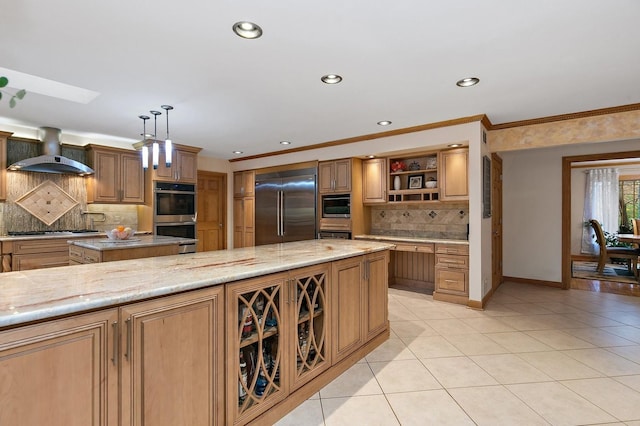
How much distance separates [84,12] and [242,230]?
17.0 feet

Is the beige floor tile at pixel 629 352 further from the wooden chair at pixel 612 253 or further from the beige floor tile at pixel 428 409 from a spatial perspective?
the wooden chair at pixel 612 253

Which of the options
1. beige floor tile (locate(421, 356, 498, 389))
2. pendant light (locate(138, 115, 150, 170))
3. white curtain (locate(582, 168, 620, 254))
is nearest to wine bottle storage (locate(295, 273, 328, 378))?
beige floor tile (locate(421, 356, 498, 389))

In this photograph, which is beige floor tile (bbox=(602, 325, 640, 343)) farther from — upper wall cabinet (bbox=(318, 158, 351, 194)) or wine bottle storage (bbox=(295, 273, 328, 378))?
upper wall cabinet (bbox=(318, 158, 351, 194))

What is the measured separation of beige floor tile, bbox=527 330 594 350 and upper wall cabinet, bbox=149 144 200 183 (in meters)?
5.39

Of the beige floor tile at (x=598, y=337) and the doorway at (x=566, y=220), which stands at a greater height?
the doorway at (x=566, y=220)

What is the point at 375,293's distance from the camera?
2.78 meters

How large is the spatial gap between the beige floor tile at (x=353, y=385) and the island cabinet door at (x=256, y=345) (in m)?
0.40

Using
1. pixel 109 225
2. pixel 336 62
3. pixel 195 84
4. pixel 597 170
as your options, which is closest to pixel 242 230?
pixel 109 225

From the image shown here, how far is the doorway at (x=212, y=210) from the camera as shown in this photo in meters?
6.65

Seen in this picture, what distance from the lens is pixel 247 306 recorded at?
5.49 feet

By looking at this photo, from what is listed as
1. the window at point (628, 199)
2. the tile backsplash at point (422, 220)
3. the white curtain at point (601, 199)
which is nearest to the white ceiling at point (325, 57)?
the tile backsplash at point (422, 220)

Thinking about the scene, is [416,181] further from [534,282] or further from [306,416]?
[306,416]

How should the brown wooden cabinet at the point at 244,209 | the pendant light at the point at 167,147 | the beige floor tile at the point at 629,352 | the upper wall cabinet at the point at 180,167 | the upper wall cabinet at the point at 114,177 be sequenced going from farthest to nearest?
the brown wooden cabinet at the point at 244,209 → the upper wall cabinet at the point at 180,167 → the upper wall cabinet at the point at 114,177 → the pendant light at the point at 167,147 → the beige floor tile at the point at 629,352

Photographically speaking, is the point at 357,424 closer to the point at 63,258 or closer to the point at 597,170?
the point at 63,258
